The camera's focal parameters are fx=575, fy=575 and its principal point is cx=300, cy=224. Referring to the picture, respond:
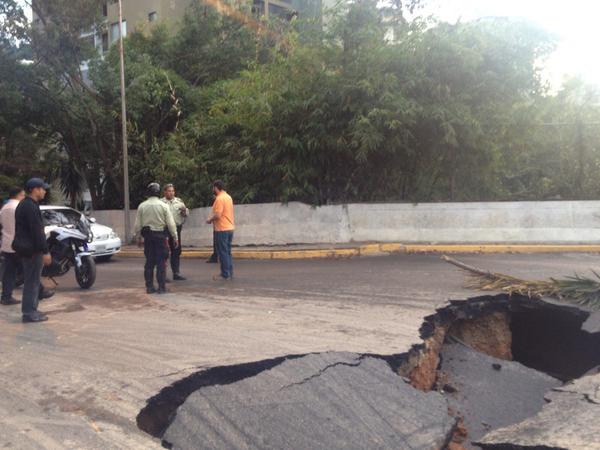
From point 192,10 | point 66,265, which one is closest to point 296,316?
point 66,265

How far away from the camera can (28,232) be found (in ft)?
21.0

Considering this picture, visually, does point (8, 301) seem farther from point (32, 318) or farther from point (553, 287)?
point (553, 287)

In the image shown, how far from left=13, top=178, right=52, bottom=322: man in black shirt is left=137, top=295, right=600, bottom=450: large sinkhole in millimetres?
2977

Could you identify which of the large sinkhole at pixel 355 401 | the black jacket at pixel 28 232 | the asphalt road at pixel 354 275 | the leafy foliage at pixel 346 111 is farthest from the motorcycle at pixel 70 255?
the leafy foliage at pixel 346 111

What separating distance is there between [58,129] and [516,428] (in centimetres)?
1927

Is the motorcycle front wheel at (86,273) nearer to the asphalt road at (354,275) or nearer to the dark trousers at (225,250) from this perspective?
the asphalt road at (354,275)

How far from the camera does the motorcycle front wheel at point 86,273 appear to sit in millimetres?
9141

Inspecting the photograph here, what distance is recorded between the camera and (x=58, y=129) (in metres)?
19.9

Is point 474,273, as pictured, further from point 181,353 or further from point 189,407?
point 189,407

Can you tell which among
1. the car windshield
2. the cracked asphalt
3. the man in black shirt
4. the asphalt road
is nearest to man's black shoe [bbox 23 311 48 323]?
the man in black shirt

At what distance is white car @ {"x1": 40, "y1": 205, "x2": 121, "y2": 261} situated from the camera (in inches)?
493

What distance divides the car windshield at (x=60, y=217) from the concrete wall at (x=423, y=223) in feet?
14.5

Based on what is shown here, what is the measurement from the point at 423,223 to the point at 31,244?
9.92 m

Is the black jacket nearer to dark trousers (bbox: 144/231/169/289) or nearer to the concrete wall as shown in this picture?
dark trousers (bbox: 144/231/169/289)
